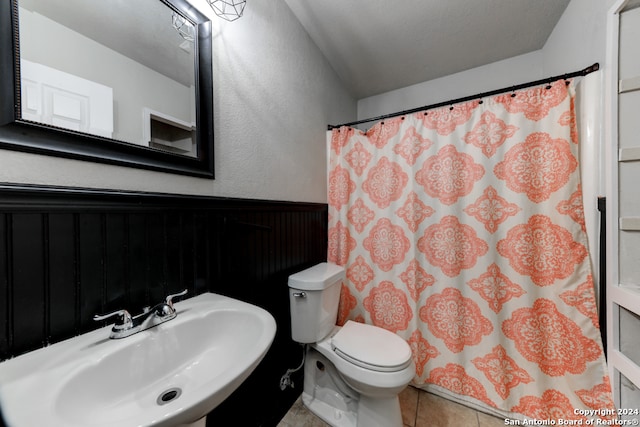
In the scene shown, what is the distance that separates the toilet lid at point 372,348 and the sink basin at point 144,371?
2.13 ft

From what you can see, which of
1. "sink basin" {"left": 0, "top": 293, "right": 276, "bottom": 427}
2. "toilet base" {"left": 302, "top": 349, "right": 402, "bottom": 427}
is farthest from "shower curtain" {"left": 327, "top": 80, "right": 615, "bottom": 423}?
"sink basin" {"left": 0, "top": 293, "right": 276, "bottom": 427}

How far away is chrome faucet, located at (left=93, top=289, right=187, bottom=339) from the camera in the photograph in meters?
0.60

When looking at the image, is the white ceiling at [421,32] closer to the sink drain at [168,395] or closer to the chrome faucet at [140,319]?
the chrome faucet at [140,319]

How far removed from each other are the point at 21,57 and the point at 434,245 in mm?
1765

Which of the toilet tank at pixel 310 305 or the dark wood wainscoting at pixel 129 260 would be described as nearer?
the dark wood wainscoting at pixel 129 260

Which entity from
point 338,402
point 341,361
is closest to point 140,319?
point 341,361

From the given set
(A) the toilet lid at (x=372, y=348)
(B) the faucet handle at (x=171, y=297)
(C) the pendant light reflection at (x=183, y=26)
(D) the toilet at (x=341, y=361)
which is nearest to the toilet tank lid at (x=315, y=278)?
(D) the toilet at (x=341, y=361)

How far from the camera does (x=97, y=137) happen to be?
64 cm

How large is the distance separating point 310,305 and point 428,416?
0.94 m

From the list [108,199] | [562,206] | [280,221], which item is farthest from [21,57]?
[562,206]

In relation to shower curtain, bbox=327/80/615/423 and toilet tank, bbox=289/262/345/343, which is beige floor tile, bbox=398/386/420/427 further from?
toilet tank, bbox=289/262/345/343

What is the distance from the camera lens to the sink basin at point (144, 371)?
40 centimetres

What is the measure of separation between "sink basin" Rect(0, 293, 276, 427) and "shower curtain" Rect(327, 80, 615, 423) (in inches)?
42.8

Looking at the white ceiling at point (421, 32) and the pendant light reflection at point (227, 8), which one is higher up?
the white ceiling at point (421, 32)
